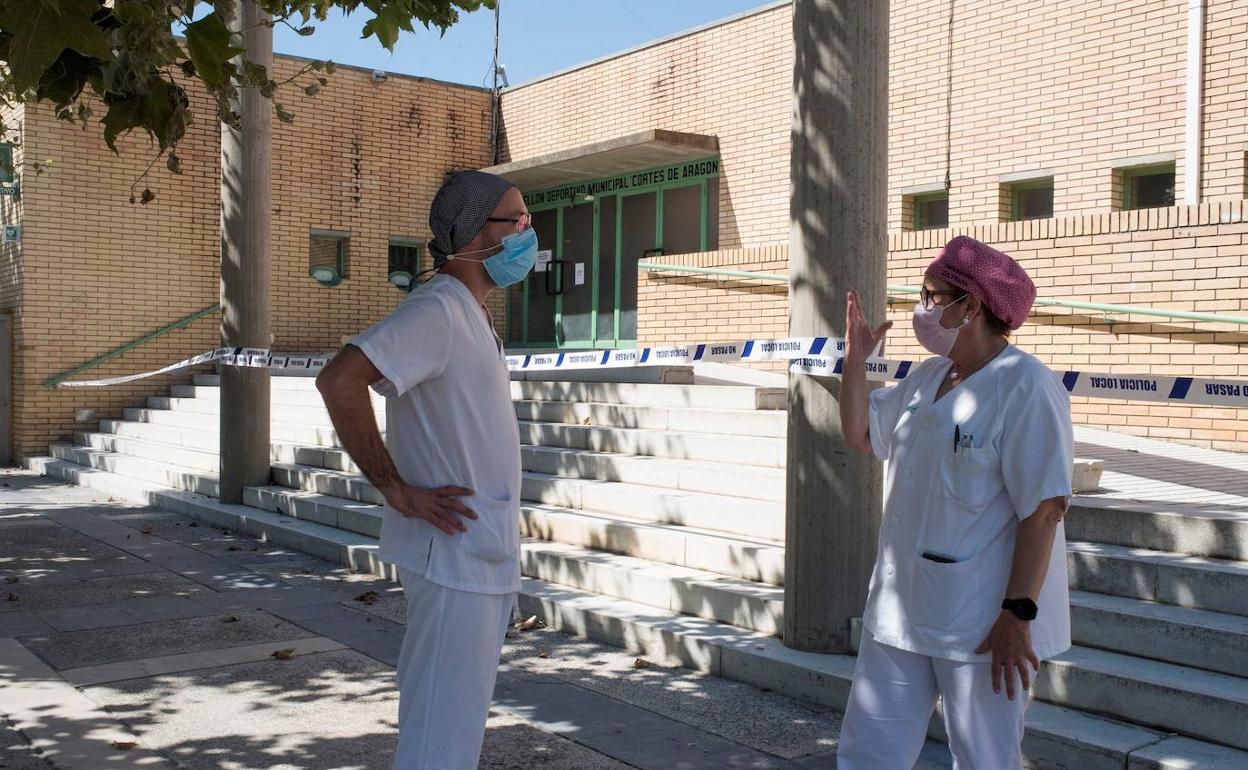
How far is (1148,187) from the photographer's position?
12.1 m

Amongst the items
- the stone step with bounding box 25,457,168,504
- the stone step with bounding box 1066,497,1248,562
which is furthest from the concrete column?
the stone step with bounding box 1066,497,1248,562

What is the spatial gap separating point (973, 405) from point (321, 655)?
15.8 feet

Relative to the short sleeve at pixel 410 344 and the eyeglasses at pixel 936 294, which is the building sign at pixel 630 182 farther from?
the short sleeve at pixel 410 344

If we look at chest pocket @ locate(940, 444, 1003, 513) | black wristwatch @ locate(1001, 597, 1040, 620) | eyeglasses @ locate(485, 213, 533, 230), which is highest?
eyeglasses @ locate(485, 213, 533, 230)

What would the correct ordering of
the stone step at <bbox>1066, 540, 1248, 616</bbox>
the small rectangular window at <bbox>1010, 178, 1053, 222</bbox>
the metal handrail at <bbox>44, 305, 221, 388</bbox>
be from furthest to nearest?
the metal handrail at <bbox>44, 305, 221, 388</bbox> < the small rectangular window at <bbox>1010, 178, 1053, 222</bbox> < the stone step at <bbox>1066, 540, 1248, 616</bbox>

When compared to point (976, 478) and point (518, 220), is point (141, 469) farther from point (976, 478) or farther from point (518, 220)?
point (976, 478)

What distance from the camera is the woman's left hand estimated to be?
308cm

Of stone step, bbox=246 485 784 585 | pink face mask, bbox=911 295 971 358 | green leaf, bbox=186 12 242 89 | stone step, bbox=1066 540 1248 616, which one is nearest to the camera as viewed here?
pink face mask, bbox=911 295 971 358

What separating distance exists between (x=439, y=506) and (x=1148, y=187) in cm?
1084

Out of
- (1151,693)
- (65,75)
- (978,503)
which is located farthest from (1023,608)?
(65,75)

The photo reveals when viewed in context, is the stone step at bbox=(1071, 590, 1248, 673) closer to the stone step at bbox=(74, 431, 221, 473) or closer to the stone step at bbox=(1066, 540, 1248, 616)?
the stone step at bbox=(1066, 540, 1248, 616)

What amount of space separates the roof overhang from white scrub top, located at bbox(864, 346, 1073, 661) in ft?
43.4

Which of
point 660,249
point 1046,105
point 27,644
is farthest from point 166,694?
point 660,249

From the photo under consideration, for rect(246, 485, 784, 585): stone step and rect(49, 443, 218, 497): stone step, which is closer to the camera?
rect(246, 485, 784, 585): stone step
